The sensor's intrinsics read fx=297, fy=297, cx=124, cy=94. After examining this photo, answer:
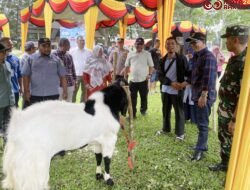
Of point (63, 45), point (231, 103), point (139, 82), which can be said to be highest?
point (63, 45)

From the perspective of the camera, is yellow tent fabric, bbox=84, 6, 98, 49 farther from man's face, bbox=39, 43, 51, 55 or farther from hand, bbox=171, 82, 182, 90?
man's face, bbox=39, 43, 51, 55

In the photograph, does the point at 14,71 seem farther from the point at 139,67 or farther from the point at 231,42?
the point at 231,42

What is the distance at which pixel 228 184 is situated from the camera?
195 centimetres

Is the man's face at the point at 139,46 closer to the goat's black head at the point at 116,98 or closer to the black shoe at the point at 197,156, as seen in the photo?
the black shoe at the point at 197,156

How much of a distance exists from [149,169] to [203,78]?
5.11ft

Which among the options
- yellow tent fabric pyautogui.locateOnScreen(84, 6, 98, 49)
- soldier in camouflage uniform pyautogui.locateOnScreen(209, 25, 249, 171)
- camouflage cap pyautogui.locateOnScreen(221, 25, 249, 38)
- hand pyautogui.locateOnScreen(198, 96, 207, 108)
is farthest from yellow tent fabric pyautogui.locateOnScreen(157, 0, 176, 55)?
yellow tent fabric pyautogui.locateOnScreen(84, 6, 98, 49)

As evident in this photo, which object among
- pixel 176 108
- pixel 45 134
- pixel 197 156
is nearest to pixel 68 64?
pixel 176 108

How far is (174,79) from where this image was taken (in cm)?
549

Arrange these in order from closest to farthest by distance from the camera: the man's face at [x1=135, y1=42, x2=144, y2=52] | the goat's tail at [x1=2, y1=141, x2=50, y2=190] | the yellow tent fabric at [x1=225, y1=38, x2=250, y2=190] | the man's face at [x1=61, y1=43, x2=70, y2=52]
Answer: the yellow tent fabric at [x1=225, y1=38, x2=250, y2=190]
the goat's tail at [x1=2, y1=141, x2=50, y2=190]
the man's face at [x1=61, y1=43, x2=70, y2=52]
the man's face at [x1=135, y1=42, x2=144, y2=52]

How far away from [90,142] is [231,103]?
1.83m

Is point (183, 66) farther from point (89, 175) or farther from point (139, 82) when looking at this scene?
point (89, 175)

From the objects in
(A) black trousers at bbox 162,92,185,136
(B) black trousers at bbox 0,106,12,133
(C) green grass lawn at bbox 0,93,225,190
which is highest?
(B) black trousers at bbox 0,106,12,133

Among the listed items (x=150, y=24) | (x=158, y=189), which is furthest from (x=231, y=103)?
(x=150, y=24)

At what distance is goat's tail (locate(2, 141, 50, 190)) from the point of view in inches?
110
